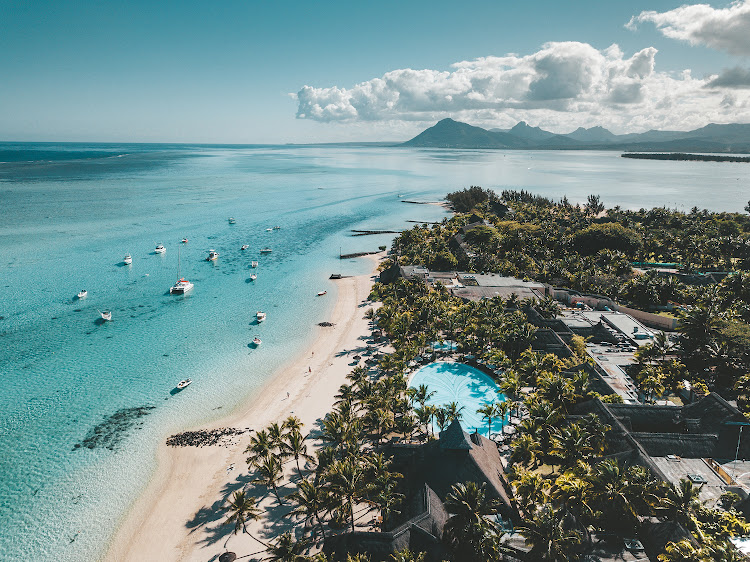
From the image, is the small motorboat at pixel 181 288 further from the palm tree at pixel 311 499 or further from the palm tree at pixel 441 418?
the palm tree at pixel 311 499

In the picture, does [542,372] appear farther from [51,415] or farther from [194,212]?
[194,212]

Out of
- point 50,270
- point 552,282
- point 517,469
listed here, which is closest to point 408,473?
point 517,469

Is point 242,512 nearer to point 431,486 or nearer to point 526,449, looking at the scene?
point 431,486

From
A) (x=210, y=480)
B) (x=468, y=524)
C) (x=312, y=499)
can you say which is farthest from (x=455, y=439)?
(x=210, y=480)

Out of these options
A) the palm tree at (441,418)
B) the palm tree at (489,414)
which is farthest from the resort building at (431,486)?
the palm tree at (441,418)

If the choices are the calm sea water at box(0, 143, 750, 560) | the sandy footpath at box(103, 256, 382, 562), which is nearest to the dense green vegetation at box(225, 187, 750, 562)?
the sandy footpath at box(103, 256, 382, 562)

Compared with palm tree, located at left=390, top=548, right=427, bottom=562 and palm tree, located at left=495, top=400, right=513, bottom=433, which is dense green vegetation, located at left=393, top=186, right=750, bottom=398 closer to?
palm tree, located at left=495, top=400, right=513, bottom=433
